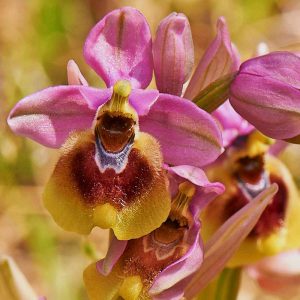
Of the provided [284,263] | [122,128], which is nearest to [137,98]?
[122,128]

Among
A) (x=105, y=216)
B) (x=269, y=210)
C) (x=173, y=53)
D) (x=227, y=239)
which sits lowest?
(x=269, y=210)

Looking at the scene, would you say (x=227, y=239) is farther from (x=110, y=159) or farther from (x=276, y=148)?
(x=276, y=148)

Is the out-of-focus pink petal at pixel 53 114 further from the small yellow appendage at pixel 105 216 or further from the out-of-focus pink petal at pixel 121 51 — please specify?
the small yellow appendage at pixel 105 216

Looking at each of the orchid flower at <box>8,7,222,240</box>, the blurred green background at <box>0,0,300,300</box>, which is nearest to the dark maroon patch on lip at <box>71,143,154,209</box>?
the orchid flower at <box>8,7,222,240</box>

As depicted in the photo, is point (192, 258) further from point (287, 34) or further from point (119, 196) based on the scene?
point (287, 34)

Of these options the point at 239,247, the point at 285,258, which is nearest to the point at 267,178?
the point at 239,247

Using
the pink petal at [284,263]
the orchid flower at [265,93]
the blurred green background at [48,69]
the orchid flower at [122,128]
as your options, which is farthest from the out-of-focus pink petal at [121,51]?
the blurred green background at [48,69]
